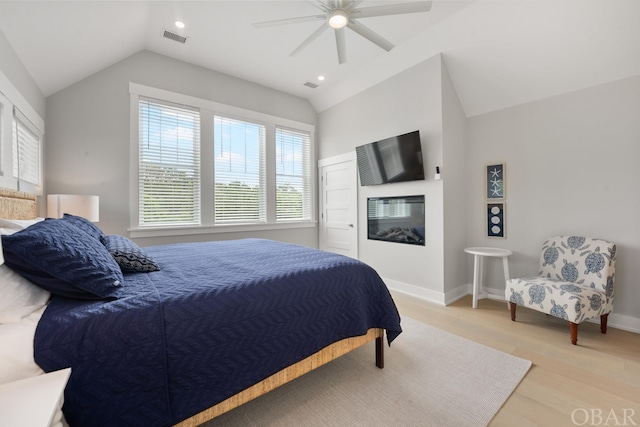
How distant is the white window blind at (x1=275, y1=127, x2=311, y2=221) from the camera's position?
4.70m

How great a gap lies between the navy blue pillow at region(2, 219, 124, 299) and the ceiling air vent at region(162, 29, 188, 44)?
9.67 feet

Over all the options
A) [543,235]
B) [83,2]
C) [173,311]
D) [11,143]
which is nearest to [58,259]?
[173,311]

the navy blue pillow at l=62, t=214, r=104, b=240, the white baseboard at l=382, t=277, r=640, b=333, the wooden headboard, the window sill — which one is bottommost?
the white baseboard at l=382, t=277, r=640, b=333

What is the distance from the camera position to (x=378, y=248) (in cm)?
408

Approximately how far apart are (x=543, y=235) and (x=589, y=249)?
1.67 ft

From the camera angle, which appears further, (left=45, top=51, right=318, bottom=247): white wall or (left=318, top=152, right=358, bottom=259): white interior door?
(left=318, top=152, right=358, bottom=259): white interior door

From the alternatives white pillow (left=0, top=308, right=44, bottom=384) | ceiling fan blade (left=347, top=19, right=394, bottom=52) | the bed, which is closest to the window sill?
the bed

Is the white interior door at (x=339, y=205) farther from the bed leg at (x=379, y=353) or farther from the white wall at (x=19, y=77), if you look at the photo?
the white wall at (x=19, y=77)

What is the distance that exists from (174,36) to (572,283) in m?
5.10

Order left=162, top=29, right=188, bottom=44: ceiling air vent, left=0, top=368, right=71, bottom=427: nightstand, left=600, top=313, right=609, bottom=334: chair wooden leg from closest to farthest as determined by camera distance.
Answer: left=0, top=368, right=71, bottom=427: nightstand < left=600, top=313, right=609, bottom=334: chair wooden leg < left=162, top=29, right=188, bottom=44: ceiling air vent

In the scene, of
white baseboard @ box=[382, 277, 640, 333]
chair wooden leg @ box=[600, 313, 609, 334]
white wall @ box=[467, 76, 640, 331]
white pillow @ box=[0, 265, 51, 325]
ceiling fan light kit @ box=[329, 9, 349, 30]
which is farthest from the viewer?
white baseboard @ box=[382, 277, 640, 333]

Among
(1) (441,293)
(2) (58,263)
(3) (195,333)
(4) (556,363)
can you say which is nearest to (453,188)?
(1) (441,293)

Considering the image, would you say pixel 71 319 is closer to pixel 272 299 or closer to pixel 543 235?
pixel 272 299

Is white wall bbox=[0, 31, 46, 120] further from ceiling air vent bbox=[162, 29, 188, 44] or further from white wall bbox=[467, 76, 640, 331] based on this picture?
white wall bbox=[467, 76, 640, 331]
